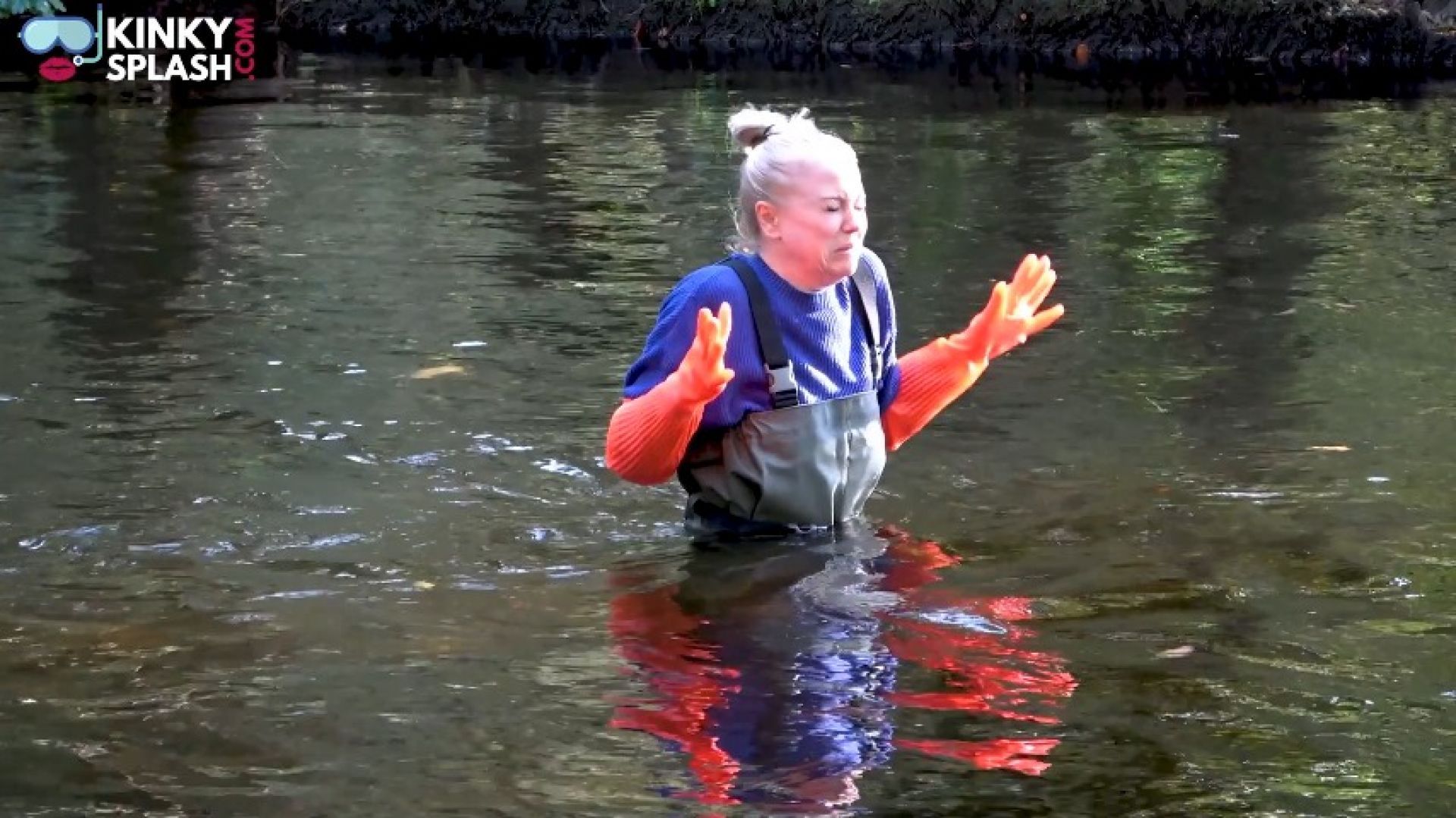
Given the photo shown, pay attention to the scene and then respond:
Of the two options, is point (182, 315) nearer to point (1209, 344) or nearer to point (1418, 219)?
point (1209, 344)

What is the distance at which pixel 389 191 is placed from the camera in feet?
39.8

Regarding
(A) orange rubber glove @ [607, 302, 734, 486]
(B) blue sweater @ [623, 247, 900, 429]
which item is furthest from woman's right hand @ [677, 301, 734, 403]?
(B) blue sweater @ [623, 247, 900, 429]

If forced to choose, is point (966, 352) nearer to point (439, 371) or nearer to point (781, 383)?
point (781, 383)

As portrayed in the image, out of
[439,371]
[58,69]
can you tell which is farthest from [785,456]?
[58,69]

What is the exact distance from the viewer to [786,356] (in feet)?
16.6

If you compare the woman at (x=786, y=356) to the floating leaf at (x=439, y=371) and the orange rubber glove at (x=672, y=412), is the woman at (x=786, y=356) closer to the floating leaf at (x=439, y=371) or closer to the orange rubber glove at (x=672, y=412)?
the orange rubber glove at (x=672, y=412)

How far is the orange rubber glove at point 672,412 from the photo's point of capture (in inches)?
181

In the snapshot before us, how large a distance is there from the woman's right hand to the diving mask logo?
16.6 m

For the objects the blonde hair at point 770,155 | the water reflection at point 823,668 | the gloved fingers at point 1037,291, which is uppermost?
the blonde hair at point 770,155

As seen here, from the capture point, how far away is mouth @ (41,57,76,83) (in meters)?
20.0

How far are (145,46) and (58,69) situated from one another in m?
2.23

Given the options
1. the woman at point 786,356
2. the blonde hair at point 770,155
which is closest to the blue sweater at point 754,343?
the woman at point 786,356

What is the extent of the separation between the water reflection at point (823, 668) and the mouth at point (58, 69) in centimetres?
1627

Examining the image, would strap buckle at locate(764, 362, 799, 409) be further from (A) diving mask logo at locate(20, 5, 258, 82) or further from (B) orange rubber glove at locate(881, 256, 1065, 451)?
(A) diving mask logo at locate(20, 5, 258, 82)
